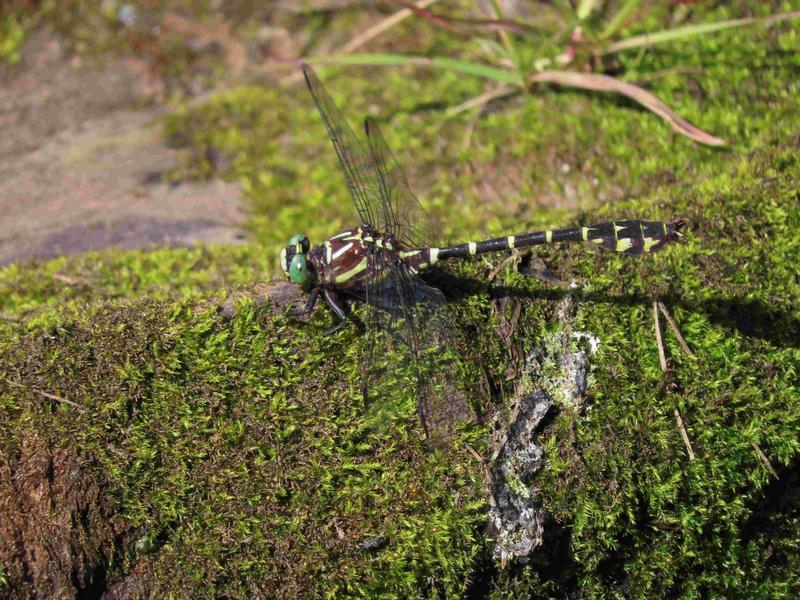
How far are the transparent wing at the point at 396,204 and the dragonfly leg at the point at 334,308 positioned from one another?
1.89 feet

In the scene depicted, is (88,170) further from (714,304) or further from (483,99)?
(714,304)

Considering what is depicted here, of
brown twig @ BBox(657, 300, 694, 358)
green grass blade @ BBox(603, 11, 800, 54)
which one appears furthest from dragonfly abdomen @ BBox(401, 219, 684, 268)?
green grass blade @ BBox(603, 11, 800, 54)

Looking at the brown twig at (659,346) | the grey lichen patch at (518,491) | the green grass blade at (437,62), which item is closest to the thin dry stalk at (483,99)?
the green grass blade at (437,62)

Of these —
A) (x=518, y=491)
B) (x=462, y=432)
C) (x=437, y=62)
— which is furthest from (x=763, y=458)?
(x=437, y=62)

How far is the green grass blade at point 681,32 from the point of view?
3972mm

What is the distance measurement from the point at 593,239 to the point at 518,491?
1.10 meters

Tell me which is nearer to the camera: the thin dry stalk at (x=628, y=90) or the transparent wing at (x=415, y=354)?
the transparent wing at (x=415, y=354)

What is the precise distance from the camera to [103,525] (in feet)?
7.89

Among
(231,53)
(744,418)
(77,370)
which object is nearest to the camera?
(77,370)

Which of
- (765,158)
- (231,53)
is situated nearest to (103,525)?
(765,158)

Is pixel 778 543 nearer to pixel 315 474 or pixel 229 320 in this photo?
pixel 315 474

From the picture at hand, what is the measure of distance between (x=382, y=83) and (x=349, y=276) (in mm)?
2749

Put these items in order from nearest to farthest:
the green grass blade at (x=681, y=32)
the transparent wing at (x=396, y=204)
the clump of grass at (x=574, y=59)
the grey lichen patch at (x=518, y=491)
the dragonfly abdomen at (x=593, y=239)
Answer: the grey lichen patch at (x=518, y=491) → the dragonfly abdomen at (x=593, y=239) → the transparent wing at (x=396, y=204) → the green grass blade at (x=681, y=32) → the clump of grass at (x=574, y=59)

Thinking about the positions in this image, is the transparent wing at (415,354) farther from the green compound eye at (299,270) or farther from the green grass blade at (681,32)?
the green grass blade at (681,32)
